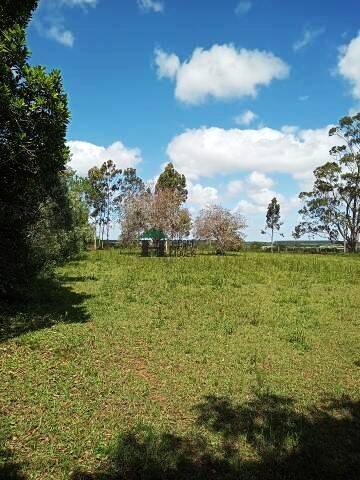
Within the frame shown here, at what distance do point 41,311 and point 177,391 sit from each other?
6.65 m

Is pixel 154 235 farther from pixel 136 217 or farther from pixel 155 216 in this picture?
pixel 136 217

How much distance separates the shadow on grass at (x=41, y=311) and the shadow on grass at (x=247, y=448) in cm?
568

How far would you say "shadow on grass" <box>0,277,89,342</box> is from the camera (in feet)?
37.3

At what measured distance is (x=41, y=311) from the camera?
43.2ft

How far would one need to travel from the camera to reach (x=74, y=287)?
18906 mm

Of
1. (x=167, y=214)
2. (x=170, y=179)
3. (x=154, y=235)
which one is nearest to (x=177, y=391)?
Answer: (x=154, y=235)

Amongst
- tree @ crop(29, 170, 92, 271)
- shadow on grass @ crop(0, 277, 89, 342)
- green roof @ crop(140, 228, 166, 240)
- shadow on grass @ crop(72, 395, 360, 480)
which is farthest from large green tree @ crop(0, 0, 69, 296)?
green roof @ crop(140, 228, 166, 240)

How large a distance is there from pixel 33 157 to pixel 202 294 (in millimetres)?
9324

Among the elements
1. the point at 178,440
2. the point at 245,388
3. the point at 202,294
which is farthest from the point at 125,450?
the point at 202,294

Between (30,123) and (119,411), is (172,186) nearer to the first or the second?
(30,123)

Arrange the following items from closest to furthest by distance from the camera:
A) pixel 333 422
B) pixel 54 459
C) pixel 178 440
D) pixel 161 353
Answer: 1. pixel 54 459
2. pixel 178 440
3. pixel 333 422
4. pixel 161 353

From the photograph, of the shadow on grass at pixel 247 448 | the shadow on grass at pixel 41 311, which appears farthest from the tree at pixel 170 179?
the shadow on grass at pixel 247 448

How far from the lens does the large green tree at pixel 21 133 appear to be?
10.8m

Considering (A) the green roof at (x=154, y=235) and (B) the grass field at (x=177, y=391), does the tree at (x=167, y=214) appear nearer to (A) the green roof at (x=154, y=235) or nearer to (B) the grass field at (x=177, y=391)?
(A) the green roof at (x=154, y=235)
